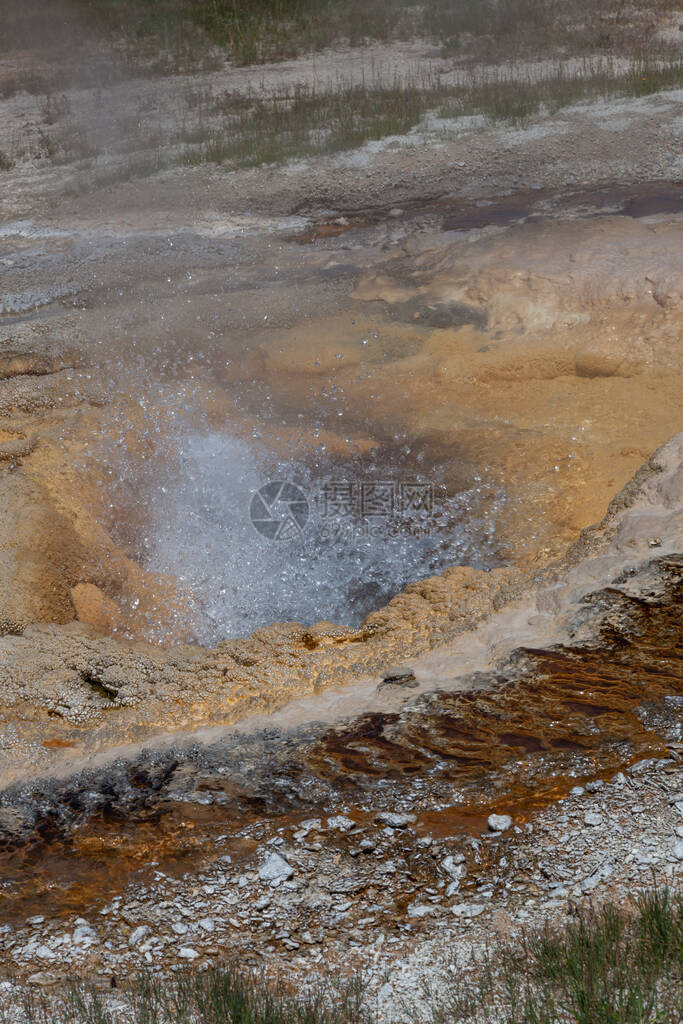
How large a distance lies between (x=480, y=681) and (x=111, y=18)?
10.8 metres

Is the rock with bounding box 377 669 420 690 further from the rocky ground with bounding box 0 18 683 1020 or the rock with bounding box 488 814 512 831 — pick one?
the rock with bounding box 488 814 512 831

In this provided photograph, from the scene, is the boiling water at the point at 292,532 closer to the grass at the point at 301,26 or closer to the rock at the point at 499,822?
the rock at the point at 499,822

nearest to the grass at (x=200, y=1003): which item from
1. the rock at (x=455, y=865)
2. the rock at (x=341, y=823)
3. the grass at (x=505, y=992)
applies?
the grass at (x=505, y=992)

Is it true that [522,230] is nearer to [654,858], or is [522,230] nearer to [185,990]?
[654,858]

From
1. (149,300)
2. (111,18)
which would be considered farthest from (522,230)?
(111,18)

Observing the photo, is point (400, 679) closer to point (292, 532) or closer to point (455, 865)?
point (455, 865)

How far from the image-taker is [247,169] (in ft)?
24.4

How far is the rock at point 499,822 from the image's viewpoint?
8.71 ft

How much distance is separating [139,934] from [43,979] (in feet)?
0.86

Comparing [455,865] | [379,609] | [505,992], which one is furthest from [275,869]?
[379,609]

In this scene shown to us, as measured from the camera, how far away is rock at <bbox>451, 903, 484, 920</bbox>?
241 cm

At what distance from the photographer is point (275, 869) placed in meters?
2.67

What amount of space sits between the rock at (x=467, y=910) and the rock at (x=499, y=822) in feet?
0.88

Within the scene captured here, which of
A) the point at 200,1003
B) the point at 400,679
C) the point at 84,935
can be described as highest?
the point at 400,679
